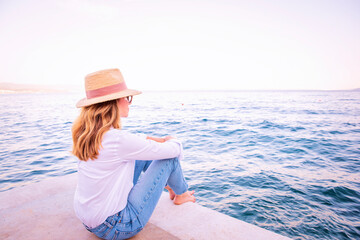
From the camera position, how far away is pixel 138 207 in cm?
187

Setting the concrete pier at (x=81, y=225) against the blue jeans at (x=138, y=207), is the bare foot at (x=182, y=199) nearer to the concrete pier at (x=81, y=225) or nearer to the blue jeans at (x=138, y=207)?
the concrete pier at (x=81, y=225)

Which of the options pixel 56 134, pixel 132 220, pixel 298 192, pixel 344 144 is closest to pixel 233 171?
pixel 298 192

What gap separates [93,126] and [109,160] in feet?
0.95

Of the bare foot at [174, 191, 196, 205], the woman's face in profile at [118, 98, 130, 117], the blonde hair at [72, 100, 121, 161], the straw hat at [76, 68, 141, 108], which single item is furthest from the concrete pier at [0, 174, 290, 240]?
the straw hat at [76, 68, 141, 108]

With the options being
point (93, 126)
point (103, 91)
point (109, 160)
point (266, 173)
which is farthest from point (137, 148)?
point (266, 173)

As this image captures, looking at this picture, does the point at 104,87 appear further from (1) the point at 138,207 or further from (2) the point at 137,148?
(1) the point at 138,207

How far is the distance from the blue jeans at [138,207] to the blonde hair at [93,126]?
0.55 m

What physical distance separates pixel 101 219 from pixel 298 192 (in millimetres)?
4140

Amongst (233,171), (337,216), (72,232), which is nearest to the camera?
(72,232)

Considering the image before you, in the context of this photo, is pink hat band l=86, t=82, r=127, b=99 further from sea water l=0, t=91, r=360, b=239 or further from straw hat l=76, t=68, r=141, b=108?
sea water l=0, t=91, r=360, b=239

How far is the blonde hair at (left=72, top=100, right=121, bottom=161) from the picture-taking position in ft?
5.15

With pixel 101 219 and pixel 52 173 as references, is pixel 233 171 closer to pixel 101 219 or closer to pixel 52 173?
pixel 101 219

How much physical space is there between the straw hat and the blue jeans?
0.76 meters

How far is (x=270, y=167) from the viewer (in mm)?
5781
